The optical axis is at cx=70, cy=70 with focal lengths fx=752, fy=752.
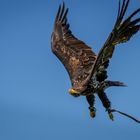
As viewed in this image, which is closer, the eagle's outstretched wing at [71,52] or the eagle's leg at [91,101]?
the eagle's leg at [91,101]

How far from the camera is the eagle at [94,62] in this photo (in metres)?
22.2

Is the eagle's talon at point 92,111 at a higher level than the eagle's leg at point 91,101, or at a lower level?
lower

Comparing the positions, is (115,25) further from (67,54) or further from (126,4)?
(67,54)

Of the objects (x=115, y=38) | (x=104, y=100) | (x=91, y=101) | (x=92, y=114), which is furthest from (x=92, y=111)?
(x=115, y=38)

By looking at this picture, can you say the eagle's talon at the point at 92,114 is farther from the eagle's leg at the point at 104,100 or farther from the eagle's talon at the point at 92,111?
the eagle's leg at the point at 104,100

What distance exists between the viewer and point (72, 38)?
28.4 m

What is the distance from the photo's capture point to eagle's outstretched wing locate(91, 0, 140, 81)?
21.9 metres

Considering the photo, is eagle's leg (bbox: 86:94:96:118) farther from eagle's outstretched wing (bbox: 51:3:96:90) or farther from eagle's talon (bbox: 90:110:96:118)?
eagle's outstretched wing (bbox: 51:3:96:90)

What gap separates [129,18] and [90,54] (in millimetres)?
4289

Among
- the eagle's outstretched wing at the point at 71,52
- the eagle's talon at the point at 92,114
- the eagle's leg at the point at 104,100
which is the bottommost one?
the eagle's talon at the point at 92,114

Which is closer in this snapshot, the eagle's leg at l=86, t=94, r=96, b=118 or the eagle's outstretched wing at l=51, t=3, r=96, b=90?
the eagle's leg at l=86, t=94, r=96, b=118

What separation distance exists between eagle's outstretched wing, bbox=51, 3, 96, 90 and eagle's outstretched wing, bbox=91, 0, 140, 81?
567mm

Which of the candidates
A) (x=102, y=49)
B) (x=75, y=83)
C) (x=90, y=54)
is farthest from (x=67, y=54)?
(x=102, y=49)

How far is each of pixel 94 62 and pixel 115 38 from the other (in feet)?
5.61
